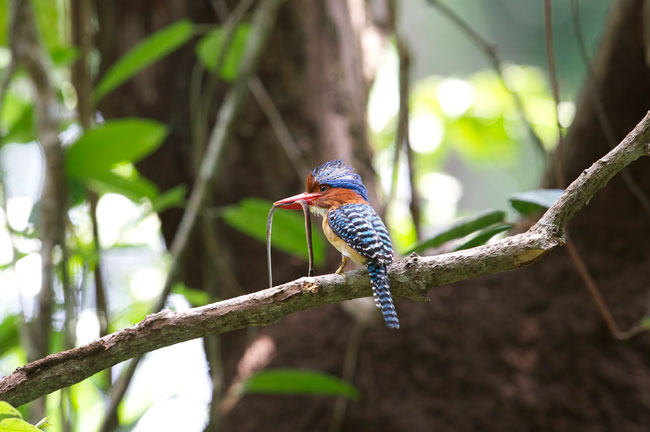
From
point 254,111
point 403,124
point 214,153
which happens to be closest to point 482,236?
point 403,124

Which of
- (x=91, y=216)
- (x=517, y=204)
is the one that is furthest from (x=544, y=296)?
(x=91, y=216)

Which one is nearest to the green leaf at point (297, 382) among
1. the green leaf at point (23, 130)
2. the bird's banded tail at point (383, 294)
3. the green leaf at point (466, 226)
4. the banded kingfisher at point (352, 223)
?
the banded kingfisher at point (352, 223)

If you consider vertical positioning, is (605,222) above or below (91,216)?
below

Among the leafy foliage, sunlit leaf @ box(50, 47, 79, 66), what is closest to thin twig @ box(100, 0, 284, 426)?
sunlit leaf @ box(50, 47, 79, 66)

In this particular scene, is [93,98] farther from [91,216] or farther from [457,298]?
[457,298]

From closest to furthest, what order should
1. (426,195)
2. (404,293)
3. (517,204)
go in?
(404,293)
(517,204)
(426,195)

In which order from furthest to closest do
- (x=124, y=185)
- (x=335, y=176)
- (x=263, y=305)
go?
(x=124, y=185) < (x=335, y=176) < (x=263, y=305)

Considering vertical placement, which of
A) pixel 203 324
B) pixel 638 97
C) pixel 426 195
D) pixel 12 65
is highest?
pixel 426 195

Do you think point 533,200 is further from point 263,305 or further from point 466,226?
point 263,305

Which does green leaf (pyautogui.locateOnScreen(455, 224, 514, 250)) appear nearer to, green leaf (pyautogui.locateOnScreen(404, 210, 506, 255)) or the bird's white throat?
→ green leaf (pyautogui.locateOnScreen(404, 210, 506, 255))

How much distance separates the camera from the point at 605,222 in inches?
97.0

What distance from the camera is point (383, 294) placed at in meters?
1.21

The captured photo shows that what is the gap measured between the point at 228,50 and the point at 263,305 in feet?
5.07

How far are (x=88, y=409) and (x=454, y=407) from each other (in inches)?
85.7
